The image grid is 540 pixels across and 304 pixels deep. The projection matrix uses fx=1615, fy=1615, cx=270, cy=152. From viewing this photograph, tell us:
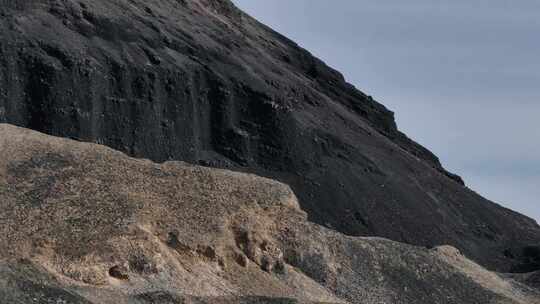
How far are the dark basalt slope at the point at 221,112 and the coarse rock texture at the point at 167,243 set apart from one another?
13454 mm

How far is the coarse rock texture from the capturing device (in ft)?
127

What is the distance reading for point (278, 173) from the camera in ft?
→ 222

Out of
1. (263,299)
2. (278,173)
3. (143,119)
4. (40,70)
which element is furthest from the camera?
(278,173)

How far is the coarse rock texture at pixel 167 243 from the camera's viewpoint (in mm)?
38781

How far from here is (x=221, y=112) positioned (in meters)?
68.3

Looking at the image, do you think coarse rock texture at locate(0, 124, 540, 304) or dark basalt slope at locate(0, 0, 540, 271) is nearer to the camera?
coarse rock texture at locate(0, 124, 540, 304)

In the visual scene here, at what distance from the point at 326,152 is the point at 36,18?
54.8ft

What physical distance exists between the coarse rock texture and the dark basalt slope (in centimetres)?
1345

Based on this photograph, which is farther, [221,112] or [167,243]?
[221,112]

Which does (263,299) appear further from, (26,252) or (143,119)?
(143,119)

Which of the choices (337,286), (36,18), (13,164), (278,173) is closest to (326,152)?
(278,173)

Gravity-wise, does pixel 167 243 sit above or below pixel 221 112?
A: below

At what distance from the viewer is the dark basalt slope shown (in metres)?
59.2

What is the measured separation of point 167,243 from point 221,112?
87.2 feet
